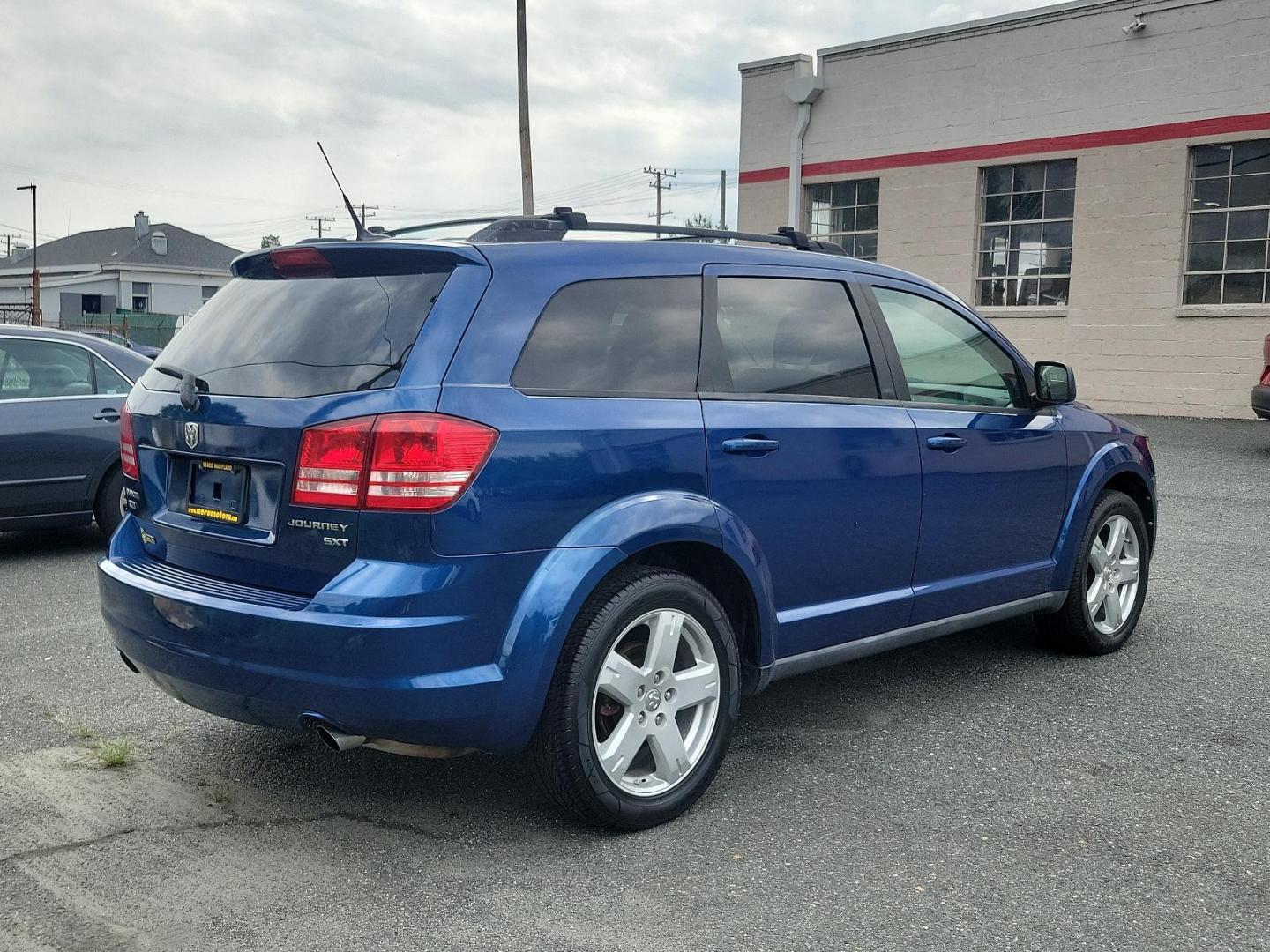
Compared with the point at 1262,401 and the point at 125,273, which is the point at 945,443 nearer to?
the point at 1262,401

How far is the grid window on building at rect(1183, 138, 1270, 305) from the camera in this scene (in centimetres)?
1730

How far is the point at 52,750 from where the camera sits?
4.20 meters

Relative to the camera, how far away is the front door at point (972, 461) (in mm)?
4535

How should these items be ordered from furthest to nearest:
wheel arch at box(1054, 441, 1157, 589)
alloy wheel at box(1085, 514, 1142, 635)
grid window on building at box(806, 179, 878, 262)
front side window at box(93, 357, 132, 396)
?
grid window on building at box(806, 179, 878, 262) < front side window at box(93, 357, 132, 396) < alloy wheel at box(1085, 514, 1142, 635) < wheel arch at box(1054, 441, 1157, 589)

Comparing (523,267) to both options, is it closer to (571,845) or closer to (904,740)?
(571,845)

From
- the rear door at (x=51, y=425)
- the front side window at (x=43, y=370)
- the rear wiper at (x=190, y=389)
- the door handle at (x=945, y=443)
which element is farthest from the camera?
the front side window at (x=43, y=370)

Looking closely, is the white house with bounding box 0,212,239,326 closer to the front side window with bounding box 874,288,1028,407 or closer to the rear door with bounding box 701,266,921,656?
the front side window with bounding box 874,288,1028,407

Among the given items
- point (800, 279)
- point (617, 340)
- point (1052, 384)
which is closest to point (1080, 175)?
point (1052, 384)

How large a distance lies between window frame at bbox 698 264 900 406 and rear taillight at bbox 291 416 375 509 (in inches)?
43.0

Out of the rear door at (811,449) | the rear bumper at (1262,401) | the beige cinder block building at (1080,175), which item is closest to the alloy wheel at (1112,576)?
the rear door at (811,449)

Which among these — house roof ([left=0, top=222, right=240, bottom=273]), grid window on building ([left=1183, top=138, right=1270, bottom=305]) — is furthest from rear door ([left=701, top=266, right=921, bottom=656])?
house roof ([left=0, top=222, right=240, bottom=273])

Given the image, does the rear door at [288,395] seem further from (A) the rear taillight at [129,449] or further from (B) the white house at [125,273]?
(B) the white house at [125,273]

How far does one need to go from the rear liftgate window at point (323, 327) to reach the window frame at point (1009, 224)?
17390mm

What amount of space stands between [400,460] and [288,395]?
451mm
